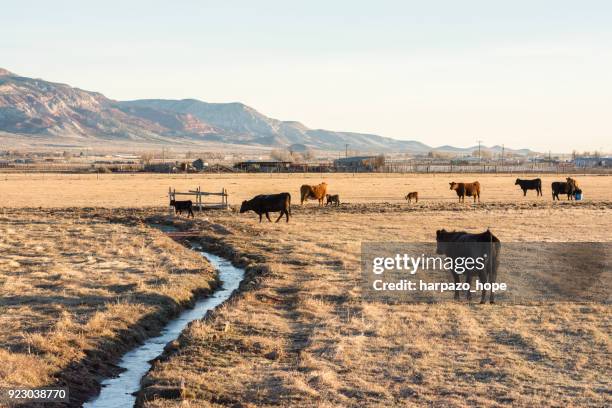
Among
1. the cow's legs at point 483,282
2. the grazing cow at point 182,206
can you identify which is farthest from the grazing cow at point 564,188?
the cow's legs at point 483,282

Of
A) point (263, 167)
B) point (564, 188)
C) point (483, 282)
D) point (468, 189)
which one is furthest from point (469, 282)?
point (263, 167)

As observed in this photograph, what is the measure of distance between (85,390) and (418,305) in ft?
25.2

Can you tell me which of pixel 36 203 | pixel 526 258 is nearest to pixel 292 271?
pixel 526 258

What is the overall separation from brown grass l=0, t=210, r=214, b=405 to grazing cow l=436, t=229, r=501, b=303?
6458 mm

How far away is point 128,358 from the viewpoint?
1366 cm

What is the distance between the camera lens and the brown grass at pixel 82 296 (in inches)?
482

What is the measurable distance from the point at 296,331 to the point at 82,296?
5882 mm

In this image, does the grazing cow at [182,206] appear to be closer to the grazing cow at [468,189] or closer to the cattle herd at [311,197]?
the cattle herd at [311,197]

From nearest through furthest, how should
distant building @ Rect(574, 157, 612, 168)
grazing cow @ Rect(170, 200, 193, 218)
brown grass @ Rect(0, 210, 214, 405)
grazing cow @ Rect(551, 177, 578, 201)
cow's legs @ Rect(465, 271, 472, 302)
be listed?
brown grass @ Rect(0, 210, 214, 405) < cow's legs @ Rect(465, 271, 472, 302) < grazing cow @ Rect(170, 200, 193, 218) < grazing cow @ Rect(551, 177, 578, 201) < distant building @ Rect(574, 157, 612, 168)

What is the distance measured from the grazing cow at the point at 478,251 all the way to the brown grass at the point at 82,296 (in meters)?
6.46

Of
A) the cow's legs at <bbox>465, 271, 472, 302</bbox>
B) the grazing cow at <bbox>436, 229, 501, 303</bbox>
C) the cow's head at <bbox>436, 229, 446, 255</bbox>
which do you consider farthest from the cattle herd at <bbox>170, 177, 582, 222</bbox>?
the cow's legs at <bbox>465, 271, 472, 302</bbox>

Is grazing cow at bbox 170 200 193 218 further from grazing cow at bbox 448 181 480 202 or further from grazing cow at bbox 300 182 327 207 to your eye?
grazing cow at bbox 448 181 480 202

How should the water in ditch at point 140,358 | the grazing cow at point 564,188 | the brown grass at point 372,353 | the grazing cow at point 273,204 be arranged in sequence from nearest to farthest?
the brown grass at point 372,353
the water in ditch at point 140,358
the grazing cow at point 273,204
the grazing cow at point 564,188

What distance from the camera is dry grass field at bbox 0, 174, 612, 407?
35.6ft
